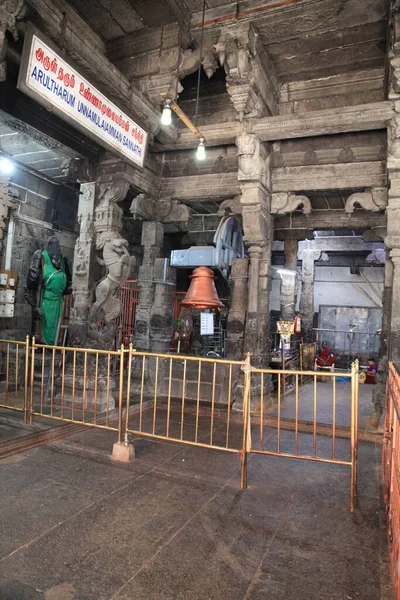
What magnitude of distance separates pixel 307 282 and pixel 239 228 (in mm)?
6648

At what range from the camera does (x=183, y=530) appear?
3277 mm

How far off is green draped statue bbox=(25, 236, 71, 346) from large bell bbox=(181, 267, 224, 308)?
3761 millimetres

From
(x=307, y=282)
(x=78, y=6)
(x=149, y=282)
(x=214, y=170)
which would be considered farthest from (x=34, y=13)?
(x=307, y=282)

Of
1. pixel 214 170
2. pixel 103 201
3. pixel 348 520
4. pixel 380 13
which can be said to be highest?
pixel 380 13

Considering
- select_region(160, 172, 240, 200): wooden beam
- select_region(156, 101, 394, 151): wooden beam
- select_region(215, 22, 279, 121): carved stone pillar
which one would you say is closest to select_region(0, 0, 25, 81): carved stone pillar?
select_region(215, 22, 279, 121): carved stone pillar

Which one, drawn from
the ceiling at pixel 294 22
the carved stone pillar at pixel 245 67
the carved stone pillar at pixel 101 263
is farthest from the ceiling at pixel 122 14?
the carved stone pillar at pixel 101 263

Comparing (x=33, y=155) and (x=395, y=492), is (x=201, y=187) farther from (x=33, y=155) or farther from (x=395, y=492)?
(x=395, y=492)

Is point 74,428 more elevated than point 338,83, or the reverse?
point 338,83

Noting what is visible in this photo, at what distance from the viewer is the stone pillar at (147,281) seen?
8.91 metres

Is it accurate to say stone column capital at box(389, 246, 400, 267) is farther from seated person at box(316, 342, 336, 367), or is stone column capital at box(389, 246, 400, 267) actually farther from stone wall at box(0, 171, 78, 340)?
stone wall at box(0, 171, 78, 340)

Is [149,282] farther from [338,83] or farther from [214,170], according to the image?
[338,83]

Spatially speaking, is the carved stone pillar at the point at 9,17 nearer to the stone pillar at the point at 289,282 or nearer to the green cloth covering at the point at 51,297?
the green cloth covering at the point at 51,297

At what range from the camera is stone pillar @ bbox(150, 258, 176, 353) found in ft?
29.1

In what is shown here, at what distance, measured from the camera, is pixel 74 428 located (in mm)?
5734
